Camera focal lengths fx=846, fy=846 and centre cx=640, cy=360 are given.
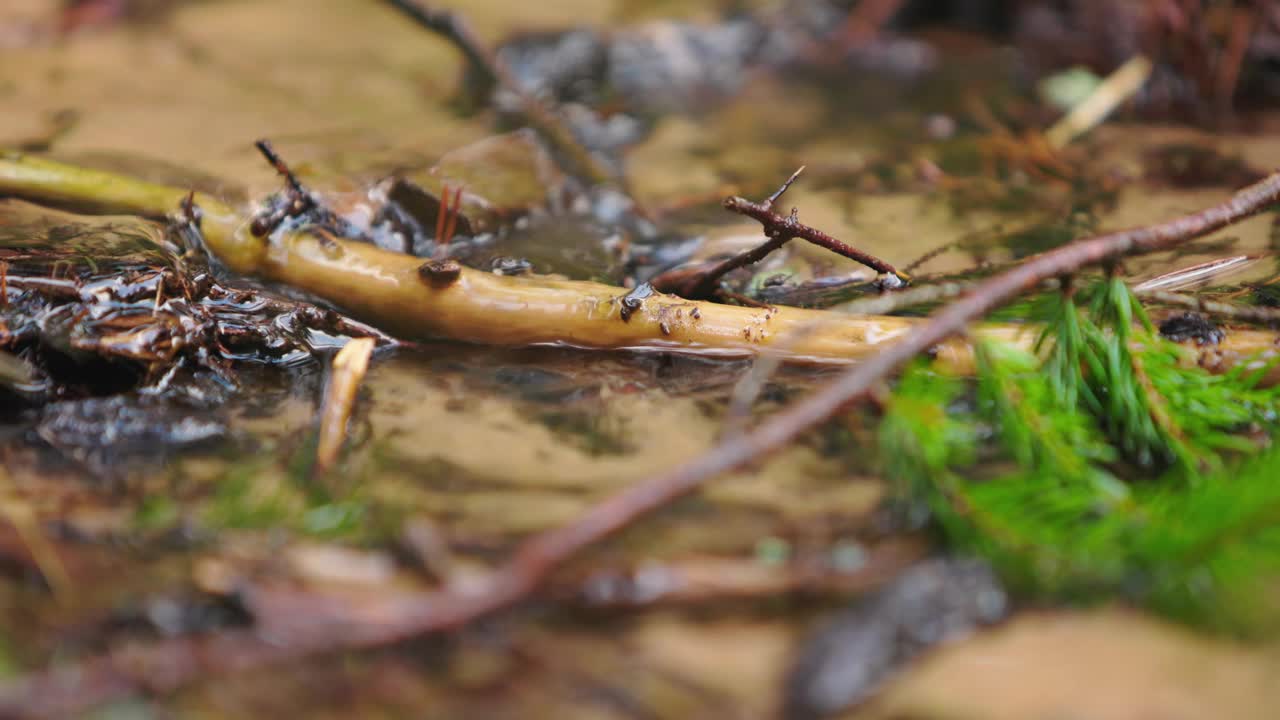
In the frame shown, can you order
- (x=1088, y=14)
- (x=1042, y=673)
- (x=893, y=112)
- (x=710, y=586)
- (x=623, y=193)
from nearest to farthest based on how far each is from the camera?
(x=1042, y=673) → (x=710, y=586) → (x=623, y=193) → (x=893, y=112) → (x=1088, y=14)

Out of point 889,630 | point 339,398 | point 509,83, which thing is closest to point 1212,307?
point 889,630

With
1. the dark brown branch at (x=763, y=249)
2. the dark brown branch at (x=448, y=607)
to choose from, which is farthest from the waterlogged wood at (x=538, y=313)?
the dark brown branch at (x=448, y=607)

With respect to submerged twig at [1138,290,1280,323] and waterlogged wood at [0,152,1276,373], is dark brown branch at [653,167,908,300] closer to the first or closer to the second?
waterlogged wood at [0,152,1276,373]

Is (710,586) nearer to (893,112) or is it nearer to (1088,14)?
(893,112)

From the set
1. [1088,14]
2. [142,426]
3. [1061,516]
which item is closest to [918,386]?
[1061,516]

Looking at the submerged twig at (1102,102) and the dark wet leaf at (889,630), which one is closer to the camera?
the dark wet leaf at (889,630)

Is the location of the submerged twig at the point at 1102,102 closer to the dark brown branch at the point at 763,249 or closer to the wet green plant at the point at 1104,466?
the dark brown branch at the point at 763,249

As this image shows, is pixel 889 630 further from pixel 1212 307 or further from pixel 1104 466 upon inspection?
pixel 1212 307
